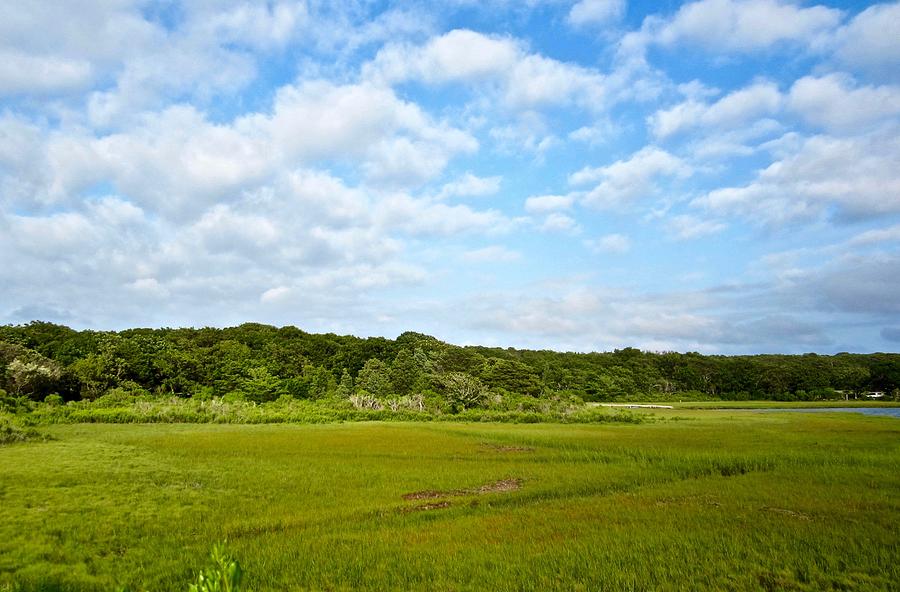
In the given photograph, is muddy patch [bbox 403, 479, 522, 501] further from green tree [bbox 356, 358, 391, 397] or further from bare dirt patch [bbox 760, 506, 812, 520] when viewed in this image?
green tree [bbox 356, 358, 391, 397]

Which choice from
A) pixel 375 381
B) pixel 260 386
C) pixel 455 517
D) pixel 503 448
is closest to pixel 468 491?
pixel 455 517

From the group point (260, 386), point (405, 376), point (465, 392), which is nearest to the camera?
point (465, 392)

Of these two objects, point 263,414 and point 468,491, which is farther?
point 263,414

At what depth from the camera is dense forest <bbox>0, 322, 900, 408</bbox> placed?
64.1m

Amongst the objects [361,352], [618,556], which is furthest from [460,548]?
[361,352]

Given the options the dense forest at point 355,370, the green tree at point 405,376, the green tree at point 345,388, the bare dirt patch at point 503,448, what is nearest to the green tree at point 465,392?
the dense forest at point 355,370

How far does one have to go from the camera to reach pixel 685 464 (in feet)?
74.8

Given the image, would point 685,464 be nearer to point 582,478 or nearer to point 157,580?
point 582,478

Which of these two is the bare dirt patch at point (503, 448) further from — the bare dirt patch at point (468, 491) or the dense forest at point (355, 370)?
the dense forest at point (355, 370)

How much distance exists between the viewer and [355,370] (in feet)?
303

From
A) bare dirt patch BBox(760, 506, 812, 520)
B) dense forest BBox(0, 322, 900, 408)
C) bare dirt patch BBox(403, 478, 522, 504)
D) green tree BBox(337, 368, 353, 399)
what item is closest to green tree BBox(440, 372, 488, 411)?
dense forest BBox(0, 322, 900, 408)

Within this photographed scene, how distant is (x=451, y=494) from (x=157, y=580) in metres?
9.99

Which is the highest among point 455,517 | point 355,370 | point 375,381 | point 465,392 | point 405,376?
point 355,370

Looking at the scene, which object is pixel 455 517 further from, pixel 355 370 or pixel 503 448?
pixel 355 370
